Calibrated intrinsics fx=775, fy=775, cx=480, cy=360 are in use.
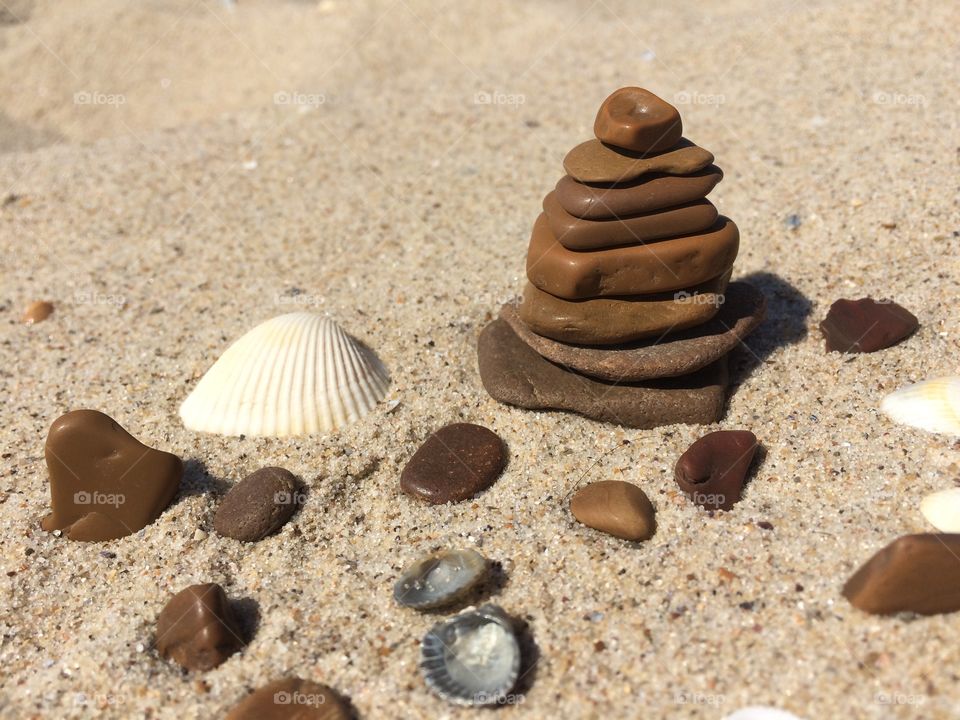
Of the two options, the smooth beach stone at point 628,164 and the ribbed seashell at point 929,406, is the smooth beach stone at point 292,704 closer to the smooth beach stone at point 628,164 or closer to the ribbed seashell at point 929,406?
the smooth beach stone at point 628,164

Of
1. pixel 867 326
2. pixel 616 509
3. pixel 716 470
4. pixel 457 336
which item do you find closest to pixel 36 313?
pixel 457 336

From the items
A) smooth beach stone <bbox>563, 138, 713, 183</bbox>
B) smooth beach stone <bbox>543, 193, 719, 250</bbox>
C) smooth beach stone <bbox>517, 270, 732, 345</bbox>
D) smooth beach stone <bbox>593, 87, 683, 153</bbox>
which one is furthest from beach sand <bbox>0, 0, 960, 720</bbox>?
smooth beach stone <bbox>593, 87, 683, 153</bbox>

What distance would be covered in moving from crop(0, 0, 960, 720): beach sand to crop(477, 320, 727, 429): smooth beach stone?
8 centimetres

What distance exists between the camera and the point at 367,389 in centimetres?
354

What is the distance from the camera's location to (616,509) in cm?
281

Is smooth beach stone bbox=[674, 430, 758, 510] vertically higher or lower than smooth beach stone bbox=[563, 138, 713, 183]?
lower

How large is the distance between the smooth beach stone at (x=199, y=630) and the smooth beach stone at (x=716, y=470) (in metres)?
1.68

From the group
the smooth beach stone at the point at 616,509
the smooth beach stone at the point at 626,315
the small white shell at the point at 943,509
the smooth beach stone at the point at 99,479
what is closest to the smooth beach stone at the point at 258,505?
the smooth beach stone at the point at 99,479

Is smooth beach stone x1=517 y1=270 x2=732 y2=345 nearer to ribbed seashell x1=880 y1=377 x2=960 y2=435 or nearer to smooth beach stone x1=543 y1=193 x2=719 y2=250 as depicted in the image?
smooth beach stone x1=543 y1=193 x2=719 y2=250

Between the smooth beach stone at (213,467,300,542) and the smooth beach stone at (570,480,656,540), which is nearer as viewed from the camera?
the smooth beach stone at (570,480,656,540)

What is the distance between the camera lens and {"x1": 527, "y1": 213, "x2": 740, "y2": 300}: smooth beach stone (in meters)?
3.07

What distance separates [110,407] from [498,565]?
2.11m

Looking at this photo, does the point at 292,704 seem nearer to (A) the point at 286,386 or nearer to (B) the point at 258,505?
(B) the point at 258,505

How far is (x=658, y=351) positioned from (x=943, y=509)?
1164mm
